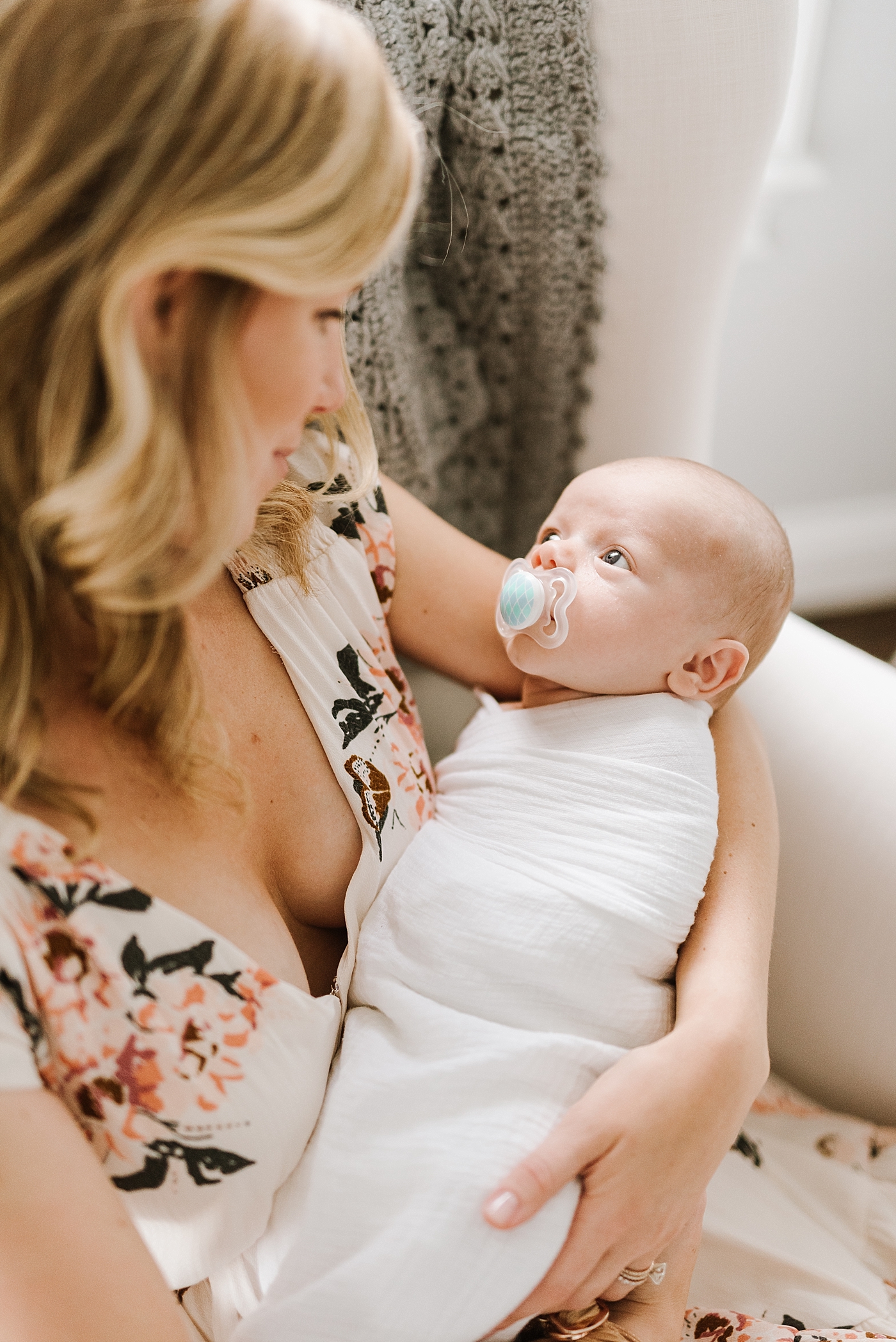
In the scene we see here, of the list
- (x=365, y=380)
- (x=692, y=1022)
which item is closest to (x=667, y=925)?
(x=692, y=1022)

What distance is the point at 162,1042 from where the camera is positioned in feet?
2.12

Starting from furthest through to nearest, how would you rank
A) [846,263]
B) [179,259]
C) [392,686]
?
[846,263]
[392,686]
[179,259]

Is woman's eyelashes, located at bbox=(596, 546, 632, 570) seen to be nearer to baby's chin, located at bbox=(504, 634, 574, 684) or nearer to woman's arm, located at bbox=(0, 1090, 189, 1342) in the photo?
baby's chin, located at bbox=(504, 634, 574, 684)

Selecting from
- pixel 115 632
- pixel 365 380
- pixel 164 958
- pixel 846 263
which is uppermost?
pixel 846 263

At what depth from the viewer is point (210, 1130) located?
661 mm

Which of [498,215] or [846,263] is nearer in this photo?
[498,215]

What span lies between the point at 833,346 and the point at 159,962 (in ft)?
5.64

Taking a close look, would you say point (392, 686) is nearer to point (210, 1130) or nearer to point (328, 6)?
point (210, 1130)

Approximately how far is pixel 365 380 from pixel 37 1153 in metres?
0.72

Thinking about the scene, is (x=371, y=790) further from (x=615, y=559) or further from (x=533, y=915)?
(x=615, y=559)

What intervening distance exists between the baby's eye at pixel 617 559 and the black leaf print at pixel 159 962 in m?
0.46

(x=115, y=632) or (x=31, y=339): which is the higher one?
(x=31, y=339)

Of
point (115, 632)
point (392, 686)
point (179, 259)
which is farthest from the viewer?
point (392, 686)

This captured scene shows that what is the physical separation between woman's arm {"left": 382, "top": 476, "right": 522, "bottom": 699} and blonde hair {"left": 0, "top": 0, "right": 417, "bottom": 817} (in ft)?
1.42
